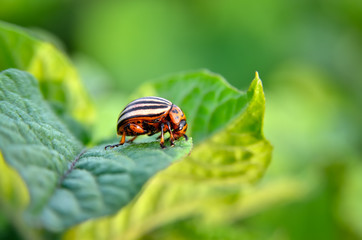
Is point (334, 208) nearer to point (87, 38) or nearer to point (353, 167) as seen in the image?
point (353, 167)

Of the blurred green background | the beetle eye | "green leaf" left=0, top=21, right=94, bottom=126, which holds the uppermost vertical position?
the blurred green background

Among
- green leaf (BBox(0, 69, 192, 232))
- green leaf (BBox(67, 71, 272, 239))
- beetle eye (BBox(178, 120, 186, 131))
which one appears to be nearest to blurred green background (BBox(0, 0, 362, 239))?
green leaf (BBox(67, 71, 272, 239))

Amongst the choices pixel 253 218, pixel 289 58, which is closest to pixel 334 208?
pixel 253 218

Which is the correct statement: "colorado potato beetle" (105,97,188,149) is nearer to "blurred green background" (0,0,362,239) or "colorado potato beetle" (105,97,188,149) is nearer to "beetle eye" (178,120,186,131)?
"beetle eye" (178,120,186,131)

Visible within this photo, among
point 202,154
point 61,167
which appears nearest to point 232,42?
point 202,154

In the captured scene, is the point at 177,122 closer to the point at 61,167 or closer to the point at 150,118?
the point at 150,118

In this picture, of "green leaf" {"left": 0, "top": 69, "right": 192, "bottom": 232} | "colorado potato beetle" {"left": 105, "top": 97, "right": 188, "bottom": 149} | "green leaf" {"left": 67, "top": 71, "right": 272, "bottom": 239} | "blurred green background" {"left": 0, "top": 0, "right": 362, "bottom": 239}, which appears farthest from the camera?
"blurred green background" {"left": 0, "top": 0, "right": 362, "bottom": 239}
